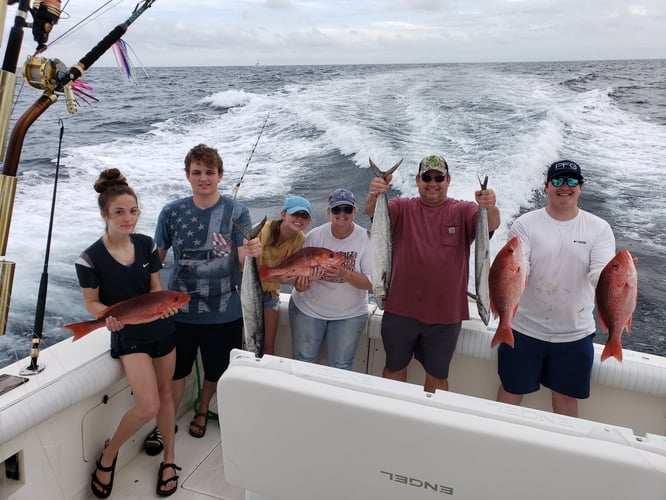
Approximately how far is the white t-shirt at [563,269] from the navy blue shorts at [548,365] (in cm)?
4

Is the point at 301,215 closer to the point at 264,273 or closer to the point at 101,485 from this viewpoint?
the point at 264,273

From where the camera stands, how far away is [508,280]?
2.03 meters

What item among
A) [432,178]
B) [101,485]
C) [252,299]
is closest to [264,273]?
[252,299]

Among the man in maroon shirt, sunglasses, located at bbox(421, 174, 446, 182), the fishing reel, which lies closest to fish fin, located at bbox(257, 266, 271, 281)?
the man in maroon shirt

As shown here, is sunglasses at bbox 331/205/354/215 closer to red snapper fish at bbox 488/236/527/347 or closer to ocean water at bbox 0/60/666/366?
red snapper fish at bbox 488/236/527/347

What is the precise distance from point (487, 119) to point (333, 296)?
8.94 metres

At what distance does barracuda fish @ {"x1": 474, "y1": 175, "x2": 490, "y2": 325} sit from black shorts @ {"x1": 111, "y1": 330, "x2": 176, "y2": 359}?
4.61 feet

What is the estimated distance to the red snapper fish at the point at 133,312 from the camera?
6.30ft

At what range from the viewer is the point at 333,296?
8.09 ft

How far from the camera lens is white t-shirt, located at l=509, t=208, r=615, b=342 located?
86.5 inches

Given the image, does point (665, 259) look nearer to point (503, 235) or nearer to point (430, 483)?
point (503, 235)

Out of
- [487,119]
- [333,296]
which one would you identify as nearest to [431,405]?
[333,296]

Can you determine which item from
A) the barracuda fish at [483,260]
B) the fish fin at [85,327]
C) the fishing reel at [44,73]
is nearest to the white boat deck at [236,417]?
the fish fin at [85,327]

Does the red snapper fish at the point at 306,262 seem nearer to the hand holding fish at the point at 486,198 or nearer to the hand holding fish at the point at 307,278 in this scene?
the hand holding fish at the point at 307,278
